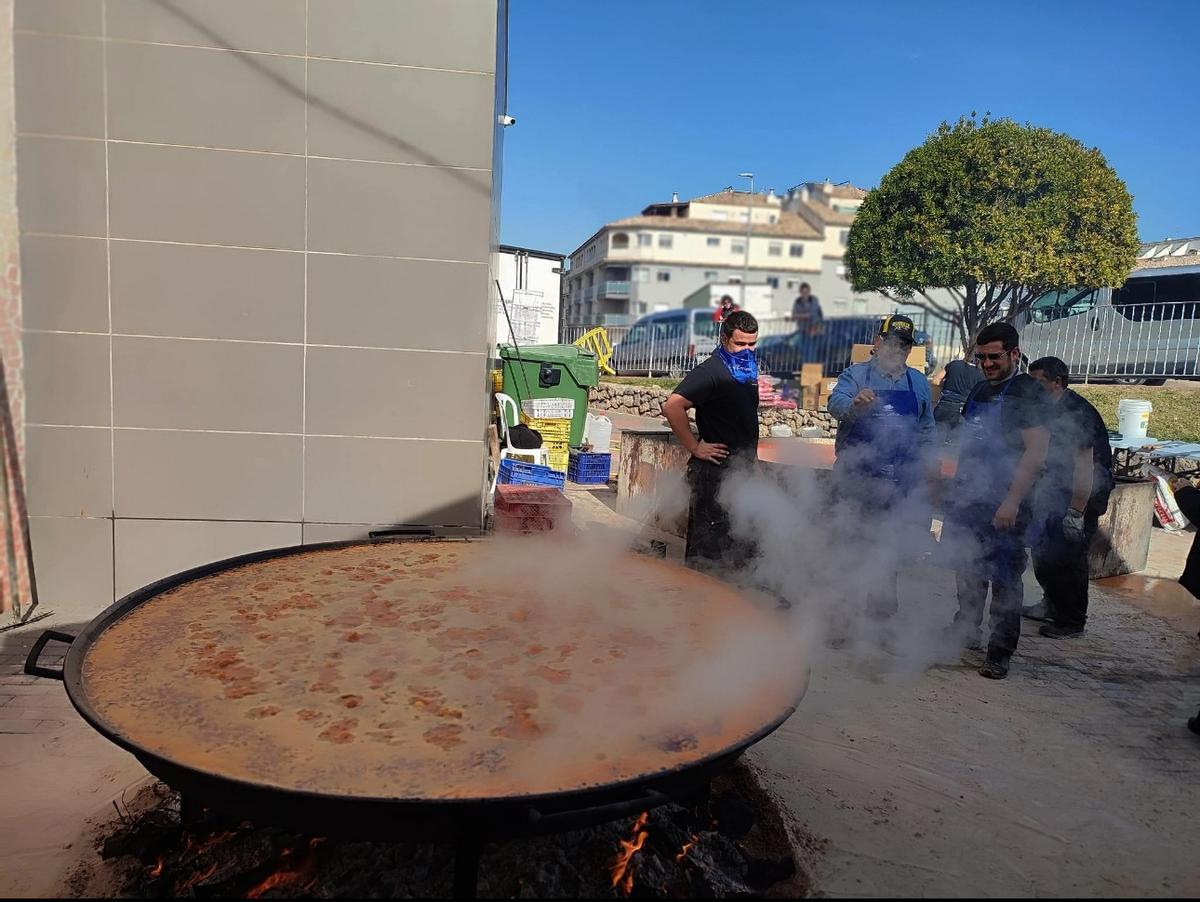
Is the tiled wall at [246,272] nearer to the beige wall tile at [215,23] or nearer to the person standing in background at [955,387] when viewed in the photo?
the beige wall tile at [215,23]

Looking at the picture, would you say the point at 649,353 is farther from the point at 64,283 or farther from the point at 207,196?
the point at 64,283

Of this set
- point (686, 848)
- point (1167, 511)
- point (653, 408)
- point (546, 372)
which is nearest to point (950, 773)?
point (686, 848)

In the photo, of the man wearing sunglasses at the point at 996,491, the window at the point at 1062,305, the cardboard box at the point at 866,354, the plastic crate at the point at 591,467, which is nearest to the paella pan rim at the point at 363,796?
the man wearing sunglasses at the point at 996,491

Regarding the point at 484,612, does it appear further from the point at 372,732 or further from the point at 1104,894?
the point at 1104,894

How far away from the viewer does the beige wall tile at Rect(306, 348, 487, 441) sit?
13.3 ft

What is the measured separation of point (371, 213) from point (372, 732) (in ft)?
10.4

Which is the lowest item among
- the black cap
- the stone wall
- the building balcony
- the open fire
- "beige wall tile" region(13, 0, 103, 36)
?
the open fire

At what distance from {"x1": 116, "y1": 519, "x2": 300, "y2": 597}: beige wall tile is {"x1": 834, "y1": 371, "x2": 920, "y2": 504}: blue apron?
10.6ft

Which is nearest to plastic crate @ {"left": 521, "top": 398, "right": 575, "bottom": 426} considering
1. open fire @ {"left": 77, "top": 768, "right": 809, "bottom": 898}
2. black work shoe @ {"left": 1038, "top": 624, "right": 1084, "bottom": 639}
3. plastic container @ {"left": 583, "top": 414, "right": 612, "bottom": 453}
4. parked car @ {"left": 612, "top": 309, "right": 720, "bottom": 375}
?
plastic container @ {"left": 583, "top": 414, "right": 612, "bottom": 453}

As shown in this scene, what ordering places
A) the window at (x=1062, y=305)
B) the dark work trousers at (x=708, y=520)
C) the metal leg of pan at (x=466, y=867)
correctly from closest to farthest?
the metal leg of pan at (x=466, y=867) → the dark work trousers at (x=708, y=520) → the window at (x=1062, y=305)

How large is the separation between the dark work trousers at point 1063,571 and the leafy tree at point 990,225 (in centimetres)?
158

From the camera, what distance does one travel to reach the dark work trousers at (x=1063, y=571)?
4.34m

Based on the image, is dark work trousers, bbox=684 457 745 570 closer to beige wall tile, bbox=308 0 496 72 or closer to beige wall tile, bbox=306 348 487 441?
beige wall tile, bbox=306 348 487 441

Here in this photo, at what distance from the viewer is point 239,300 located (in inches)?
156
